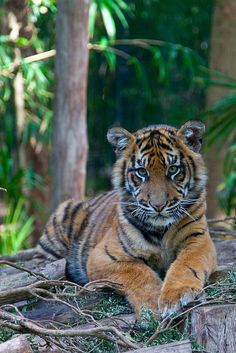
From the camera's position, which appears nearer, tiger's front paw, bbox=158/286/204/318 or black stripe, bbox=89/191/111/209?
tiger's front paw, bbox=158/286/204/318

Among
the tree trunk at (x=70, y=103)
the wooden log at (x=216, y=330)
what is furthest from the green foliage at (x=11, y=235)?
the wooden log at (x=216, y=330)

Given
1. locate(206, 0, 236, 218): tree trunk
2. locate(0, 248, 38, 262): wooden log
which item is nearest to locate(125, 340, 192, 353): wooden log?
locate(0, 248, 38, 262): wooden log

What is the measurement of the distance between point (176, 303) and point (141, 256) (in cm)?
62

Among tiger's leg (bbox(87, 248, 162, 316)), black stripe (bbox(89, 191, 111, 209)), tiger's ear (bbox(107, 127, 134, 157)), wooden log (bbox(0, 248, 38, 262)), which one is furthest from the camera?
wooden log (bbox(0, 248, 38, 262))

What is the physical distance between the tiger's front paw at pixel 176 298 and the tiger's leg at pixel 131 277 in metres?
0.12

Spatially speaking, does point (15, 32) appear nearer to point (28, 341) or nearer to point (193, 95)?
point (193, 95)

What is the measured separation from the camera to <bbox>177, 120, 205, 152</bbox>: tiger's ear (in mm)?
4059

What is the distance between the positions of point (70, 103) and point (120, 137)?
229 cm

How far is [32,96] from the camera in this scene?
9258 mm

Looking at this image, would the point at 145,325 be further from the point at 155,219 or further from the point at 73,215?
the point at 73,215

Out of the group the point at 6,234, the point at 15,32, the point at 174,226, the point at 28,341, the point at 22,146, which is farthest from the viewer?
the point at 22,146

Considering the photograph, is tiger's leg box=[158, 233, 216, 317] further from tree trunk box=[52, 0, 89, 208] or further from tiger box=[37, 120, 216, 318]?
tree trunk box=[52, 0, 89, 208]

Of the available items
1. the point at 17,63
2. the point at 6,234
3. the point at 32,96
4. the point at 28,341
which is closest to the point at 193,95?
the point at 32,96

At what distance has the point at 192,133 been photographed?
409 centimetres
